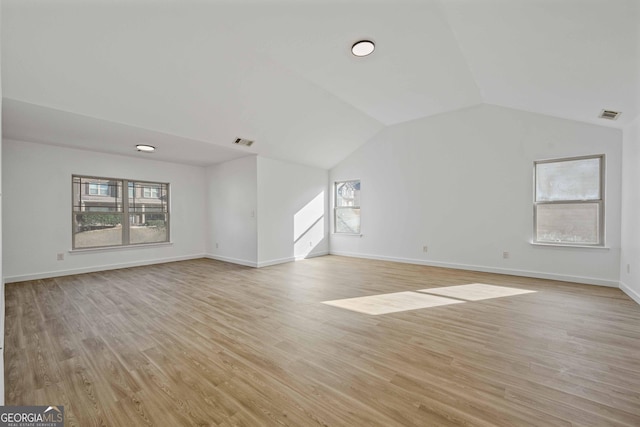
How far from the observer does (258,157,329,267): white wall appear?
5805 mm

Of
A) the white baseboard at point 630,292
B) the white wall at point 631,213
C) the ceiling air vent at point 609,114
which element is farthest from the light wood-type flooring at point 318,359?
the ceiling air vent at point 609,114

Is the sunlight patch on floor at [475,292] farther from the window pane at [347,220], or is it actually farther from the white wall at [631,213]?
the window pane at [347,220]

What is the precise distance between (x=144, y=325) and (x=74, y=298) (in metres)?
1.70

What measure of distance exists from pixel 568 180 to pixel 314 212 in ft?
16.1

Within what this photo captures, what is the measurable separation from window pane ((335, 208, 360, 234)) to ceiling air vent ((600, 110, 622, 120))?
442 cm

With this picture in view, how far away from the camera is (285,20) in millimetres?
2816

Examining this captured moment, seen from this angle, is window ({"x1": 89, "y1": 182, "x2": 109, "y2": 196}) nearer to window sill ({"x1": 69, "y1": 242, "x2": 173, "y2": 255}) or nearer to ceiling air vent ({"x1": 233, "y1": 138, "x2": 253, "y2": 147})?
window sill ({"x1": 69, "y1": 242, "x2": 173, "y2": 255})

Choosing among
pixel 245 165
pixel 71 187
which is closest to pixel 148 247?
pixel 71 187

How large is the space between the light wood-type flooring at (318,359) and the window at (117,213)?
168cm

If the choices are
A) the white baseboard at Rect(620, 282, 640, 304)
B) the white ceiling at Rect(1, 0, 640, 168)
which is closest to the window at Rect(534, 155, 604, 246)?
the white baseboard at Rect(620, 282, 640, 304)

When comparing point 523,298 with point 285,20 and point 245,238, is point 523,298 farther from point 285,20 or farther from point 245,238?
point 245,238

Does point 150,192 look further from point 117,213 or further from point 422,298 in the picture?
point 422,298
